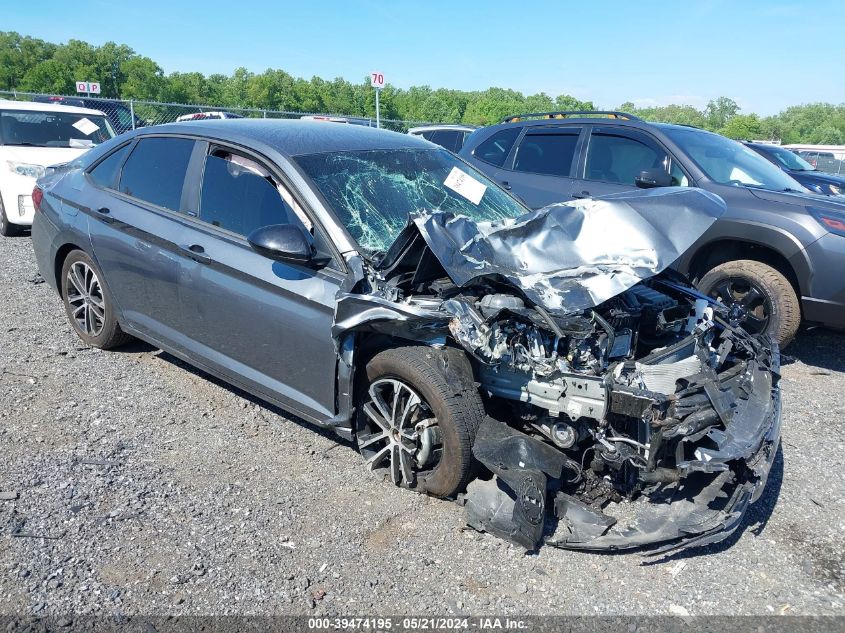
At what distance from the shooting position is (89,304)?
16.4ft

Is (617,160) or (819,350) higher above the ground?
(617,160)

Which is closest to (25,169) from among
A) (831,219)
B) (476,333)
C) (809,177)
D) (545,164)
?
(545,164)

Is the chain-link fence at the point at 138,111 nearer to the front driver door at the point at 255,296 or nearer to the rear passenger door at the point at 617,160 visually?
the rear passenger door at the point at 617,160

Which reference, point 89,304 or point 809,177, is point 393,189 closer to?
point 89,304

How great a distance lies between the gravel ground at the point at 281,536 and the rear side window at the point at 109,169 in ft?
5.01

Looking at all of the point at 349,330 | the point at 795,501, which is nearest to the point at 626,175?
the point at 795,501

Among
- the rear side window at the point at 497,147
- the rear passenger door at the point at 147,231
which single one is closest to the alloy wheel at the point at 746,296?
the rear side window at the point at 497,147

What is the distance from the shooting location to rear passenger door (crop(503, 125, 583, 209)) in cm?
661

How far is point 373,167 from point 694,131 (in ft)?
13.5

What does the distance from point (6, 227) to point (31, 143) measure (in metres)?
1.31

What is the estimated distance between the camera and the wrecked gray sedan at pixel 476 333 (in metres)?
2.92

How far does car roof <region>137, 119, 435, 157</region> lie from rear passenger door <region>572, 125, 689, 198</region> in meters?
2.36

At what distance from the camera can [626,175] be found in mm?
6324

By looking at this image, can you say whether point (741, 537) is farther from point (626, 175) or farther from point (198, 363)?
point (626, 175)
